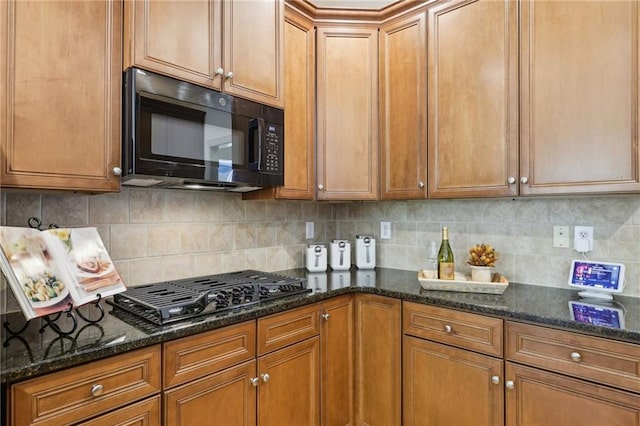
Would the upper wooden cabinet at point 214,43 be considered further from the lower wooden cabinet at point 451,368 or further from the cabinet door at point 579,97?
the lower wooden cabinet at point 451,368

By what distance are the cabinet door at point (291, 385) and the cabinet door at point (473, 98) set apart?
3.63 feet

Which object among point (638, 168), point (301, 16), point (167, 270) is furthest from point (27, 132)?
point (638, 168)

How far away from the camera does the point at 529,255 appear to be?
6.78 ft

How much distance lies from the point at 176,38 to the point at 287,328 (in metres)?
1.36

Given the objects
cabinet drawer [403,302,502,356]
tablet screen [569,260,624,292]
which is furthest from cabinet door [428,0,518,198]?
cabinet drawer [403,302,502,356]

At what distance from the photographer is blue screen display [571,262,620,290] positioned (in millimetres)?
1689

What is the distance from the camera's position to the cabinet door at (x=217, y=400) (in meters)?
1.33

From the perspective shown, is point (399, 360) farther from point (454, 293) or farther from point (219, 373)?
point (219, 373)

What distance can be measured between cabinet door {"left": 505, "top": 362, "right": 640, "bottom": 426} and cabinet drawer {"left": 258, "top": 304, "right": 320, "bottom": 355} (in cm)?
89

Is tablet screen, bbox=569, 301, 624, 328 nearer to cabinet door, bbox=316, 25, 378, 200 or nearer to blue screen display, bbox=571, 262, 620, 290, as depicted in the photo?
blue screen display, bbox=571, 262, 620, 290

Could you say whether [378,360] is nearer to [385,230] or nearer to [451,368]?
[451,368]

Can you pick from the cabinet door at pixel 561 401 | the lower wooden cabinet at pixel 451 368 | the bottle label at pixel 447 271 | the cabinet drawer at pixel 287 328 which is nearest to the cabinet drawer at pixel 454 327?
the lower wooden cabinet at pixel 451 368

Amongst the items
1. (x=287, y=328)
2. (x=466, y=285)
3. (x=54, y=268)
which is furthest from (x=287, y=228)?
(x=54, y=268)

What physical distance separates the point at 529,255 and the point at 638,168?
72 centimetres
